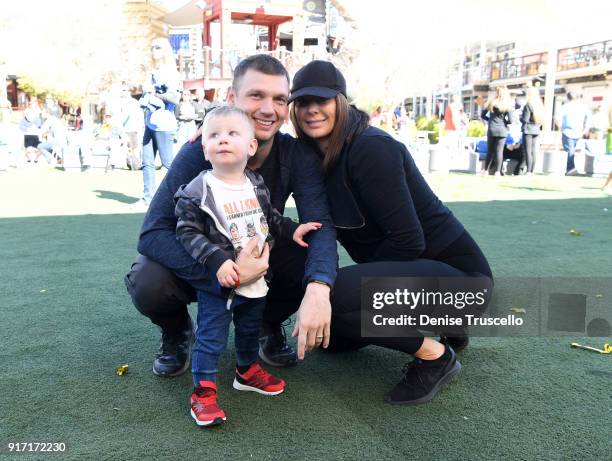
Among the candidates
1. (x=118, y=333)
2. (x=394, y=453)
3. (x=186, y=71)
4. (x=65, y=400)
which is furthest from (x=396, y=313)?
(x=186, y=71)

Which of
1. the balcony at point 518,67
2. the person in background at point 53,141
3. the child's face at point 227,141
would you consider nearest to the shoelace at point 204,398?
the child's face at point 227,141

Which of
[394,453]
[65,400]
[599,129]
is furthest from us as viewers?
[599,129]

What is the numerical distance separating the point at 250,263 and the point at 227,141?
465mm

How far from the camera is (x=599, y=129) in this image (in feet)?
46.2

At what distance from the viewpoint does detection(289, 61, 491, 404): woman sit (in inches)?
92.3

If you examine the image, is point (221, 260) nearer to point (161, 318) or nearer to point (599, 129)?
point (161, 318)

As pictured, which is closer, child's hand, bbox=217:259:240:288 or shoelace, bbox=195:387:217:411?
child's hand, bbox=217:259:240:288

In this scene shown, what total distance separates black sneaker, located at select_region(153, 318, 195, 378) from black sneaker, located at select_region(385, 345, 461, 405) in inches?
37.5

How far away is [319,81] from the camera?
7.78 feet

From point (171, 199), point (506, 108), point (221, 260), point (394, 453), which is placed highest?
point (506, 108)

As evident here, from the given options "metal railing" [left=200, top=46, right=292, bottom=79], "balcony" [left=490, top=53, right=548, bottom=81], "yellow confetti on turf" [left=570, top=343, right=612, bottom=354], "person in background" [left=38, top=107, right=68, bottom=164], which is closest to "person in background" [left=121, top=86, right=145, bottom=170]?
"person in background" [left=38, top=107, right=68, bottom=164]

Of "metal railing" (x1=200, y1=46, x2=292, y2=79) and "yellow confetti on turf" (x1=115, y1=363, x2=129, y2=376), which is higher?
"metal railing" (x1=200, y1=46, x2=292, y2=79)

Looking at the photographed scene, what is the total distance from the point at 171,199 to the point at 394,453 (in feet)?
4.34

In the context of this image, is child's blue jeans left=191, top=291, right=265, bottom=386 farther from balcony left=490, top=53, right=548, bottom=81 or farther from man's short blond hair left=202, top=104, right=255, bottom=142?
balcony left=490, top=53, right=548, bottom=81
